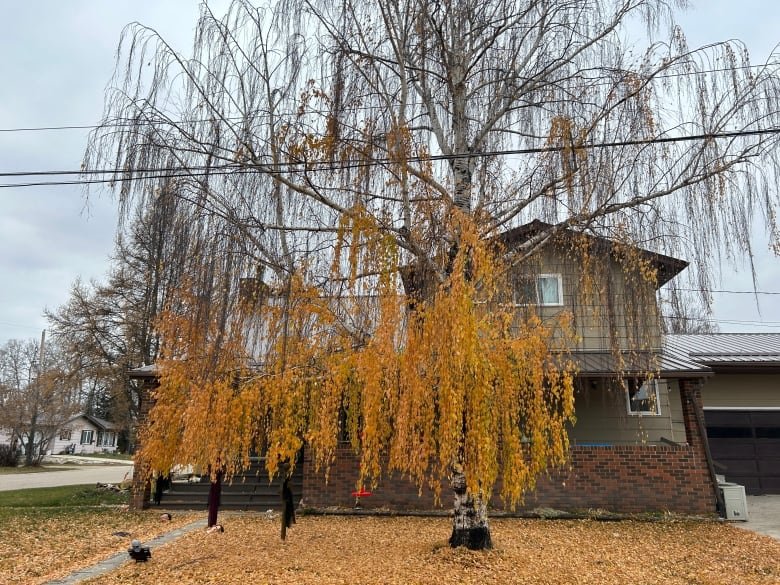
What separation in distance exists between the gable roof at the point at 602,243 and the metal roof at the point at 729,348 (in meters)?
7.05

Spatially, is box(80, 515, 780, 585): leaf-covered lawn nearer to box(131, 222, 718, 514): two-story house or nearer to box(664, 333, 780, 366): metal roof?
box(131, 222, 718, 514): two-story house

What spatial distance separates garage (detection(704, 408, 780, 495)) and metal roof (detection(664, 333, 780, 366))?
1302 mm

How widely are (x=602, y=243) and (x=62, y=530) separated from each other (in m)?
9.94

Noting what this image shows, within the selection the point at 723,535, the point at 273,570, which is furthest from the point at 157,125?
the point at 723,535

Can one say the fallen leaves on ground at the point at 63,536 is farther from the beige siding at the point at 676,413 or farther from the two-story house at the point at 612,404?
the beige siding at the point at 676,413

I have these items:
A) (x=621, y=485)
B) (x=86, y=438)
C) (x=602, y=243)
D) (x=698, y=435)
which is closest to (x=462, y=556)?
(x=602, y=243)

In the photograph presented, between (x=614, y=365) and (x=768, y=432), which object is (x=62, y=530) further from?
(x=768, y=432)

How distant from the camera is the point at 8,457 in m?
27.1

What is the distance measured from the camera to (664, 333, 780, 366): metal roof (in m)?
12.7

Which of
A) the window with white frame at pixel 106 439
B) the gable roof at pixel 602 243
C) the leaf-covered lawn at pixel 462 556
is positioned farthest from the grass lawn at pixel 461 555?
the window with white frame at pixel 106 439

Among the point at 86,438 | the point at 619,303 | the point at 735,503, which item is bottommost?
the point at 735,503

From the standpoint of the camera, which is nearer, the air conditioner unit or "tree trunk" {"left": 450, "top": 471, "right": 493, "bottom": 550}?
"tree trunk" {"left": 450, "top": 471, "right": 493, "bottom": 550}

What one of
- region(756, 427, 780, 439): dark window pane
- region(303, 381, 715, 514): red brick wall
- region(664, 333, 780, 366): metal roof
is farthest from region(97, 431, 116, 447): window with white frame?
region(756, 427, 780, 439): dark window pane

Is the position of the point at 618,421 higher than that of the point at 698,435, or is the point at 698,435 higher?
the point at 618,421
